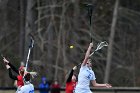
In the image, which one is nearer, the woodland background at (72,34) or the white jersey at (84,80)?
the white jersey at (84,80)

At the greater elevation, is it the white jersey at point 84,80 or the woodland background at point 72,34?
the white jersey at point 84,80

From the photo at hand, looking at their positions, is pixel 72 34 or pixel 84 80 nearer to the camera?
pixel 84 80

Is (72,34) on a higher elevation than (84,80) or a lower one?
lower

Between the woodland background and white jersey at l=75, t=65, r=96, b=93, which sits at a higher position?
white jersey at l=75, t=65, r=96, b=93

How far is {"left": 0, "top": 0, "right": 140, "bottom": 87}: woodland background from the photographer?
45.9m

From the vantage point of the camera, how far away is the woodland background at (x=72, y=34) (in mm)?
45906

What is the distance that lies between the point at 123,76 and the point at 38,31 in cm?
837

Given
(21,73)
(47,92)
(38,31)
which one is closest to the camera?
(21,73)

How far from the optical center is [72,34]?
47625 millimetres

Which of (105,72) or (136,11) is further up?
(136,11)

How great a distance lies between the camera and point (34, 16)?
147 feet

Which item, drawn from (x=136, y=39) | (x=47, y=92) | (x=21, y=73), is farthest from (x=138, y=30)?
(x=21, y=73)

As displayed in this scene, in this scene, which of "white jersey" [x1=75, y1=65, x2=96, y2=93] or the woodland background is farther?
the woodland background

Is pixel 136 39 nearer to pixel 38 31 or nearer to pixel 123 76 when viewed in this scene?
pixel 123 76
